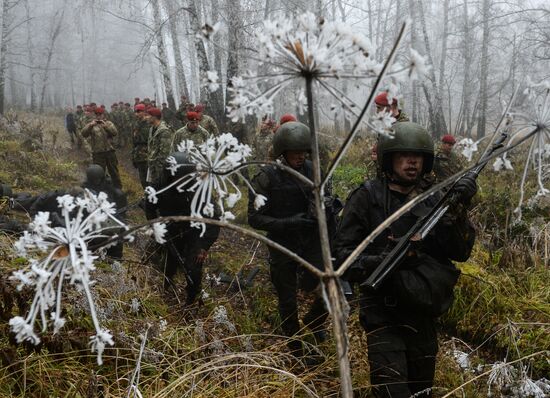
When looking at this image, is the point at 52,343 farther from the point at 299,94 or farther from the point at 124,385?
the point at 299,94

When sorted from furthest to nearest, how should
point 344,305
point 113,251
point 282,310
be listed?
point 113,251
point 282,310
point 344,305

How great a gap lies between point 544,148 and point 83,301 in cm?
297

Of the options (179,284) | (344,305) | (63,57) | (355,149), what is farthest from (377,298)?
(63,57)

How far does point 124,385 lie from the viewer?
2.65m

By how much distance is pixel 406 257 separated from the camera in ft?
7.93

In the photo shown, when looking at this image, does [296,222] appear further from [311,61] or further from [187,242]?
[311,61]

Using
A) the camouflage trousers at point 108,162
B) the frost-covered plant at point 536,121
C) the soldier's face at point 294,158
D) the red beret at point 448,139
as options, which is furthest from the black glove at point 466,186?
the camouflage trousers at point 108,162

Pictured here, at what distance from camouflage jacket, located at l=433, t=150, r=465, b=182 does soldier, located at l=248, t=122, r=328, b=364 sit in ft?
10.5

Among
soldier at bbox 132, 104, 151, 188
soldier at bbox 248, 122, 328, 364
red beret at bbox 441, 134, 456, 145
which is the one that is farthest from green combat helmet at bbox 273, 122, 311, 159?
soldier at bbox 132, 104, 151, 188

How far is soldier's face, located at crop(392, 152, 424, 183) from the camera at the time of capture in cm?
276

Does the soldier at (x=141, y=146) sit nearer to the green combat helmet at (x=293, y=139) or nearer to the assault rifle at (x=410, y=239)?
the green combat helmet at (x=293, y=139)

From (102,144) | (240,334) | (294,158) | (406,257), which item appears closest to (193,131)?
(102,144)

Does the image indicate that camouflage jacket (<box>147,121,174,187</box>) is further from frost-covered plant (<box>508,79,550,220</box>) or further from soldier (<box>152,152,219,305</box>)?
frost-covered plant (<box>508,79,550,220</box>)

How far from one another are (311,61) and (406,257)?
1.76m
